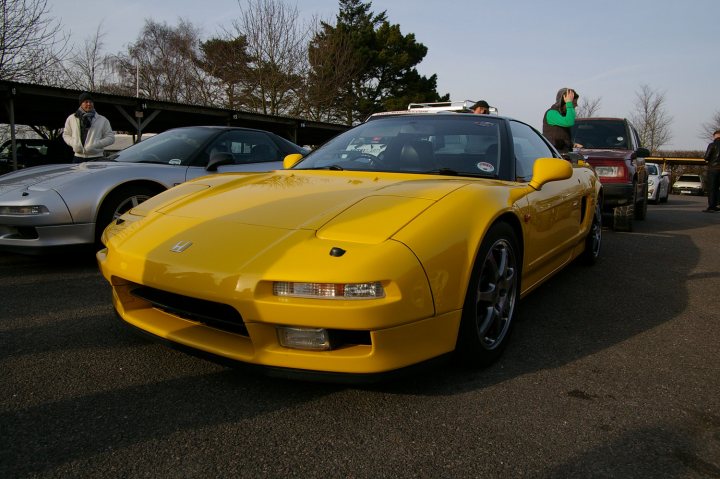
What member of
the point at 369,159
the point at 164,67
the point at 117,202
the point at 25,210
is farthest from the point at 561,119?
the point at 164,67

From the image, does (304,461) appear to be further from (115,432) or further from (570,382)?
(570,382)

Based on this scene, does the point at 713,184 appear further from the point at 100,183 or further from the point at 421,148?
the point at 100,183

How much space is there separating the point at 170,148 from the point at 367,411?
153 inches

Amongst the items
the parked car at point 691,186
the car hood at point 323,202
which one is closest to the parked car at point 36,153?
the car hood at point 323,202

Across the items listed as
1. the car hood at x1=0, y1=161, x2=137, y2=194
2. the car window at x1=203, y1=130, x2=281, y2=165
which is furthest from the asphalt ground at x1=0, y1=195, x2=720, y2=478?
the car window at x1=203, y1=130, x2=281, y2=165

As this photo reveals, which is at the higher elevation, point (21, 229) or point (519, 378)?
point (21, 229)

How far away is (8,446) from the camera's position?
1661 millimetres

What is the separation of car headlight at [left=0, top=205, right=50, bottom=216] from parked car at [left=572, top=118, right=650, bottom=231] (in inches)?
247

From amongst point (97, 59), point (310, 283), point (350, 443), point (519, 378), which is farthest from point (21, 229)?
point (97, 59)

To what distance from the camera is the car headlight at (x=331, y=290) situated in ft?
5.99

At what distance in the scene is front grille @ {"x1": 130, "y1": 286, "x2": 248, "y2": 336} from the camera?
2016 millimetres

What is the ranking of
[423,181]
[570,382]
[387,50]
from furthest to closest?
[387,50], [423,181], [570,382]

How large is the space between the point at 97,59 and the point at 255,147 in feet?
98.5

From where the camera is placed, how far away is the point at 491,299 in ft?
8.03
